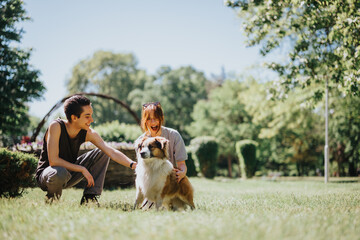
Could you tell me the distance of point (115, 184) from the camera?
31.8ft

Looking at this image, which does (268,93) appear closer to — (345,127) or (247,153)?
(247,153)

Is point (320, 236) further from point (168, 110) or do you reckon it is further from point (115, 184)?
point (168, 110)

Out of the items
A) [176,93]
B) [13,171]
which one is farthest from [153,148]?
[176,93]

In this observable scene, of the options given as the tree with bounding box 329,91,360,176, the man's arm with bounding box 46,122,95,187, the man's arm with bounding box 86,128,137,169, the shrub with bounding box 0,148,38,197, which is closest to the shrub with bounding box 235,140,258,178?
the tree with bounding box 329,91,360,176

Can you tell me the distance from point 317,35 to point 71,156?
9333 mm

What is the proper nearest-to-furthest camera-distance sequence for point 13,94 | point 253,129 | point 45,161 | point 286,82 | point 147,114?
point 45,161
point 147,114
point 286,82
point 13,94
point 253,129

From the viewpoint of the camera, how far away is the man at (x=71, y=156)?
14.8 ft

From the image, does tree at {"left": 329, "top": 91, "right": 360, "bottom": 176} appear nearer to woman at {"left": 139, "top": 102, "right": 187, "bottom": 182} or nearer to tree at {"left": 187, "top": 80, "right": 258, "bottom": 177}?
tree at {"left": 187, "top": 80, "right": 258, "bottom": 177}

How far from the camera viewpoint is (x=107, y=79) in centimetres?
3906

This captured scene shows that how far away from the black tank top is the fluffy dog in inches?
45.4

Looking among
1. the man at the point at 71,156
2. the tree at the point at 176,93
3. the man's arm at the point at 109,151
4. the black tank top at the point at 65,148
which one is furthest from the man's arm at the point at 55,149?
the tree at the point at 176,93

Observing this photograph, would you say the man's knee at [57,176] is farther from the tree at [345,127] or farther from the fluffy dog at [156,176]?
the tree at [345,127]

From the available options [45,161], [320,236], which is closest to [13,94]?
[45,161]

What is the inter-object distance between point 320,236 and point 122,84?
38546 mm
